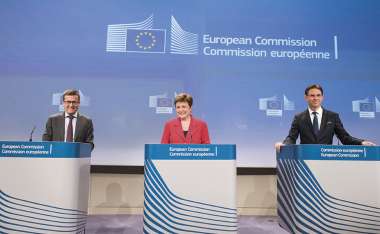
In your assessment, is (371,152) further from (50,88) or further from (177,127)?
(50,88)

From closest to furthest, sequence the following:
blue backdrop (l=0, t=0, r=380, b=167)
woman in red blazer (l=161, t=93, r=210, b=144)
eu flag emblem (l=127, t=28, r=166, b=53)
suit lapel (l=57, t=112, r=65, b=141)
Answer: suit lapel (l=57, t=112, r=65, b=141) → woman in red blazer (l=161, t=93, r=210, b=144) → blue backdrop (l=0, t=0, r=380, b=167) → eu flag emblem (l=127, t=28, r=166, b=53)

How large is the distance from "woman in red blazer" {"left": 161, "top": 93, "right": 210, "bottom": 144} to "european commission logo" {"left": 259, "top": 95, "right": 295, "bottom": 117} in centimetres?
122

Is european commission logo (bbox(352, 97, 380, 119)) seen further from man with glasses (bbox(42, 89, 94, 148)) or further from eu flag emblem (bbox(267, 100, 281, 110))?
man with glasses (bbox(42, 89, 94, 148))

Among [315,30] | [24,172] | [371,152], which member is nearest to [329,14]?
[315,30]

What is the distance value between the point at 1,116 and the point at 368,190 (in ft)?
12.4

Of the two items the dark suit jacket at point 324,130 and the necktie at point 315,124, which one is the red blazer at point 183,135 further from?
the necktie at point 315,124

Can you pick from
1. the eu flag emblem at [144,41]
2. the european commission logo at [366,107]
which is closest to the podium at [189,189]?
the eu flag emblem at [144,41]

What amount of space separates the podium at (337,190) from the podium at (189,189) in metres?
0.48

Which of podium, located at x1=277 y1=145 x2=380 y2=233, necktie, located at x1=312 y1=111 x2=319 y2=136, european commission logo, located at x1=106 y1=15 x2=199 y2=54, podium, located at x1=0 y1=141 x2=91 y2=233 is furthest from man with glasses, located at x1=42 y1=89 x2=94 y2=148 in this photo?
necktie, located at x1=312 y1=111 x2=319 y2=136

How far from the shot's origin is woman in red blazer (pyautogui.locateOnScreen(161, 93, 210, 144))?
9.29 ft

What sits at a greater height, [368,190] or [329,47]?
[329,47]

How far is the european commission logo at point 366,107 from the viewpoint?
3863 mm

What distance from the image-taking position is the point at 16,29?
371 cm

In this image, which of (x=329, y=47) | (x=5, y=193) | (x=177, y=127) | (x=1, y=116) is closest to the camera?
(x=5, y=193)
